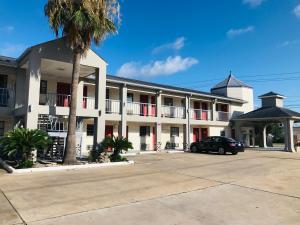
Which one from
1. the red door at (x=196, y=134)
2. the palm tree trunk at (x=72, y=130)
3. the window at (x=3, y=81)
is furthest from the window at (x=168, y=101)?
the window at (x=3, y=81)

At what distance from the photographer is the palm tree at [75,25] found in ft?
43.9

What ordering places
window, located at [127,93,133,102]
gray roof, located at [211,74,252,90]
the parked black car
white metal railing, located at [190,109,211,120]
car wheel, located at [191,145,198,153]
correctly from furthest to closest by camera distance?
gray roof, located at [211,74,252,90], white metal railing, located at [190,109,211,120], car wheel, located at [191,145,198,153], window, located at [127,93,133,102], the parked black car

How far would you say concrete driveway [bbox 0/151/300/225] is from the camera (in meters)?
5.86

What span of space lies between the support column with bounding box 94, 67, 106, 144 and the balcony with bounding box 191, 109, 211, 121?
12.1 meters

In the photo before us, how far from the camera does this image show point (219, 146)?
22328 millimetres

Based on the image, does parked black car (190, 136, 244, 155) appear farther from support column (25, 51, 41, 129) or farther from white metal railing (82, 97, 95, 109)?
support column (25, 51, 41, 129)

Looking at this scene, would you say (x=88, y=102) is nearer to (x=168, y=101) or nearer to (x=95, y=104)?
(x=95, y=104)

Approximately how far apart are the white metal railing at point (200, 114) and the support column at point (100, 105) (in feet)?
38.9

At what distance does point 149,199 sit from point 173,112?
1784cm

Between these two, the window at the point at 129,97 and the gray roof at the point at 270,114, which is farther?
the gray roof at the point at 270,114

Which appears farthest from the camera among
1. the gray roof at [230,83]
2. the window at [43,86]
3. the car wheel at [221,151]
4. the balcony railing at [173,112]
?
the gray roof at [230,83]

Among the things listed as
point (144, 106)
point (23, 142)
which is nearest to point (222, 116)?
point (144, 106)

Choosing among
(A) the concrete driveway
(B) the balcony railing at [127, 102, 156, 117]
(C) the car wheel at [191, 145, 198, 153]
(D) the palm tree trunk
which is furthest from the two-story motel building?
(A) the concrete driveway

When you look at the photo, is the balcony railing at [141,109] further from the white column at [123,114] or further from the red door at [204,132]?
the red door at [204,132]
